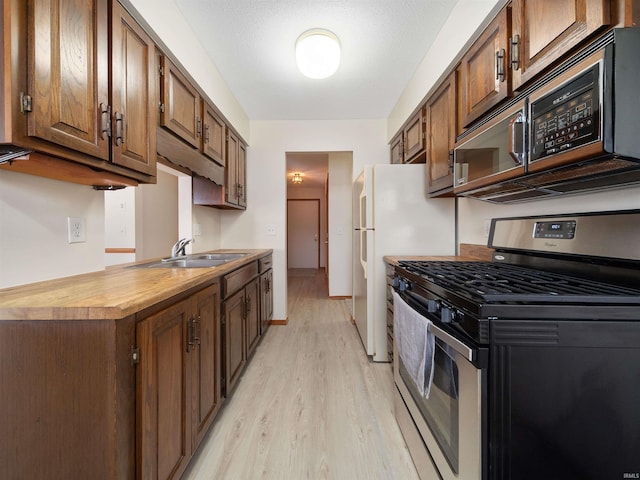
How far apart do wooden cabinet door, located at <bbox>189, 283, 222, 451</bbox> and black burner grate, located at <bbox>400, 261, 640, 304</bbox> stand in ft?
3.38

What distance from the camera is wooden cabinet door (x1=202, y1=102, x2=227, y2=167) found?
7.19 feet

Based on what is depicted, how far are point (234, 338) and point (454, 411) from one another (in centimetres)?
136

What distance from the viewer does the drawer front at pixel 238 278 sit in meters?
1.70

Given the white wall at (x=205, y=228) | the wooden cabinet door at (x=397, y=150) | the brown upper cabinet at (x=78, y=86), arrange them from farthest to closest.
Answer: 1. the wooden cabinet door at (x=397, y=150)
2. the white wall at (x=205, y=228)
3. the brown upper cabinet at (x=78, y=86)

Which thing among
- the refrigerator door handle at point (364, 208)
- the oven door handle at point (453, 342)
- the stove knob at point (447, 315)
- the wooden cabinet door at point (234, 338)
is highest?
the refrigerator door handle at point (364, 208)

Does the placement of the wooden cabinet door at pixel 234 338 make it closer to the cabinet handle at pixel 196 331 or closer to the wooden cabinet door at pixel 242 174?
the cabinet handle at pixel 196 331

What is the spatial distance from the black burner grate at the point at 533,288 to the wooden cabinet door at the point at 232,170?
6.79 ft

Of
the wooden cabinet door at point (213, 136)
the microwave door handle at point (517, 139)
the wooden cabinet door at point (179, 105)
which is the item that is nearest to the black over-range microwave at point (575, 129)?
the microwave door handle at point (517, 139)

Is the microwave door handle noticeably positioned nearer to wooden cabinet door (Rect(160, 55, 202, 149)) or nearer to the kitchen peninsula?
the kitchen peninsula

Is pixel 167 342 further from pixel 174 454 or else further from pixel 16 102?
pixel 16 102

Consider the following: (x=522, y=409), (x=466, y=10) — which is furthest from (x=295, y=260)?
(x=522, y=409)

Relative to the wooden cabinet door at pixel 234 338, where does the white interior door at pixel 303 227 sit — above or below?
above

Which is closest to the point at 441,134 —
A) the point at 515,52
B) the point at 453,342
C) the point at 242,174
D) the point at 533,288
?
the point at 515,52

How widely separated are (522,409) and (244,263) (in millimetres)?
1746
